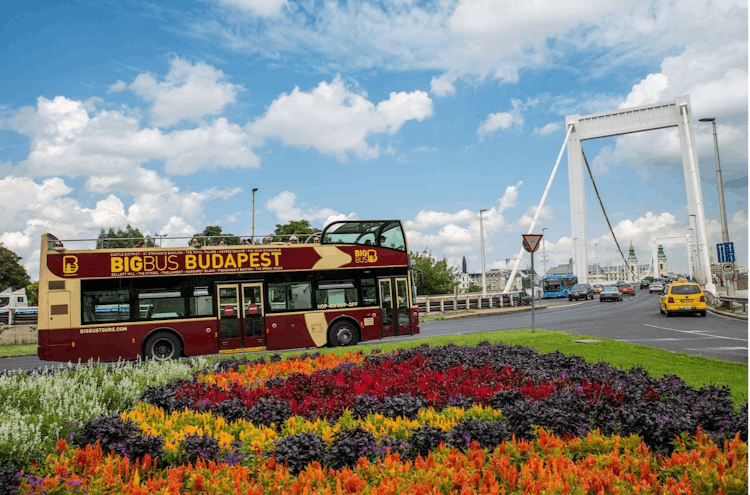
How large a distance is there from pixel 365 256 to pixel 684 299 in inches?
774

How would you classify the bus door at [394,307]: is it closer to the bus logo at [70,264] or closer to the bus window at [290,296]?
the bus window at [290,296]

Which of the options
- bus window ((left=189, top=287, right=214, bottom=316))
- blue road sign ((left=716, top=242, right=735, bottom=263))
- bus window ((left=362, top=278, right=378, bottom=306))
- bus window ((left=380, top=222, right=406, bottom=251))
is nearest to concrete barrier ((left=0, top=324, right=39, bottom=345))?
bus window ((left=189, top=287, right=214, bottom=316))

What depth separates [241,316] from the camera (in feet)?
55.7

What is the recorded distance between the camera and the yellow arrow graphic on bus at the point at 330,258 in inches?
702

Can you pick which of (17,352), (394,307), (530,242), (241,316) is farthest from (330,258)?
(17,352)

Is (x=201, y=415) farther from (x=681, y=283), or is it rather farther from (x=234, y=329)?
(x=681, y=283)

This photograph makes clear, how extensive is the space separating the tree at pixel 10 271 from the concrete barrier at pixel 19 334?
5359 centimetres

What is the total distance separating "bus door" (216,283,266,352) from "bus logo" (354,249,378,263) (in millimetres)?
3048

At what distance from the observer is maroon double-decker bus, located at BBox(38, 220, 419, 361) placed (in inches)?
626

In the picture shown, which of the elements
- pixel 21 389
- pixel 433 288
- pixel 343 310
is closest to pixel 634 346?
→ pixel 343 310

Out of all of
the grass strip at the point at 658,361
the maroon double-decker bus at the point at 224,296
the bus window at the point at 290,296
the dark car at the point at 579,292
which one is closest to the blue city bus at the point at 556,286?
the dark car at the point at 579,292

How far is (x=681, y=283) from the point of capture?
99.7 ft

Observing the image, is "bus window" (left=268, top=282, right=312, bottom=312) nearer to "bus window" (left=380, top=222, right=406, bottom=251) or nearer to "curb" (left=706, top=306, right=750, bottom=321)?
"bus window" (left=380, top=222, right=406, bottom=251)

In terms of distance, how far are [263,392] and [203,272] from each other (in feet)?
30.7
